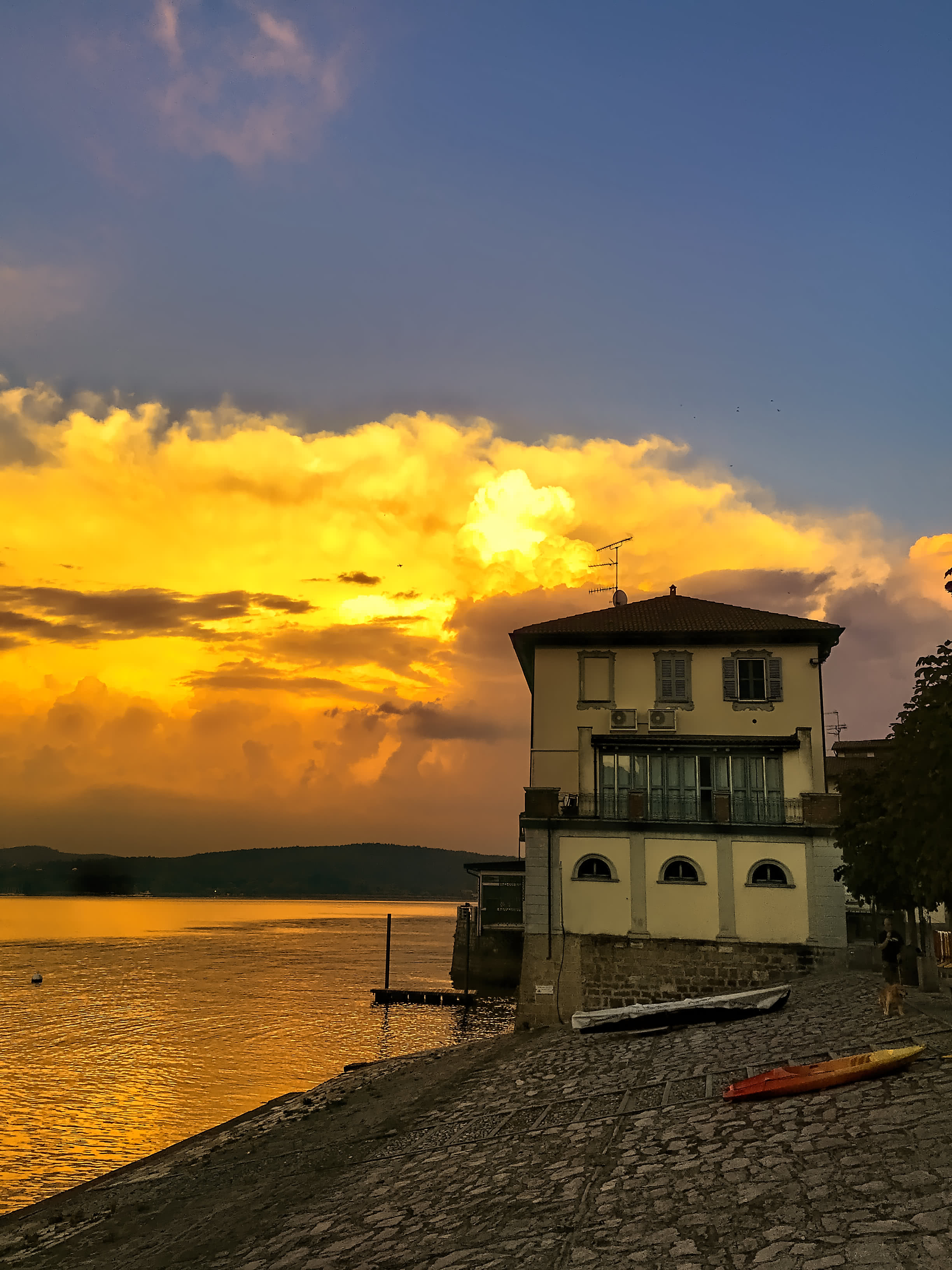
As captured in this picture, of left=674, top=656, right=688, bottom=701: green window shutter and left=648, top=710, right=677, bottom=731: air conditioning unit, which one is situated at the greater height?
left=674, top=656, right=688, bottom=701: green window shutter

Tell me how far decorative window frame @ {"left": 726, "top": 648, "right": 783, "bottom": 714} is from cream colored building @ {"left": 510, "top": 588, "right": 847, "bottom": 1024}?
0.05 metres

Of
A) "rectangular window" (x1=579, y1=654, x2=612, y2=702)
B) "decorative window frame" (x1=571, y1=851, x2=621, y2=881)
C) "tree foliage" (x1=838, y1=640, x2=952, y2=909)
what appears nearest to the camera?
"tree foliage" (x1=838, y1=640, x2=952, y2=909)

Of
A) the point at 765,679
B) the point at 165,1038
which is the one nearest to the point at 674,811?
the point at 765,679

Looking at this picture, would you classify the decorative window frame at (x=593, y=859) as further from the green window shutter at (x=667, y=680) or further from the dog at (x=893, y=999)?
the dog at (x=893, y=999)

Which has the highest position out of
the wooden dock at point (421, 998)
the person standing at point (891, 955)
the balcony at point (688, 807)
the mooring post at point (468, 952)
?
the balcony at point (688, 807)

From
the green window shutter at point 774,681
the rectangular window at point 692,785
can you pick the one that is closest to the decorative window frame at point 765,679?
the green window shutter at point 774,681

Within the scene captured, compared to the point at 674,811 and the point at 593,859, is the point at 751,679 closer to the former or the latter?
the point at 674,811

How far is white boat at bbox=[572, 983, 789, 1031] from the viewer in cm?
2625

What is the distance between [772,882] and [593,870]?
20.2 feet

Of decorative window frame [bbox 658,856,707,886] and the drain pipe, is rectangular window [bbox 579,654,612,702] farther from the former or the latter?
decorative window frame [bbox 658,856,707,886]

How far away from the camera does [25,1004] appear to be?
209 feet

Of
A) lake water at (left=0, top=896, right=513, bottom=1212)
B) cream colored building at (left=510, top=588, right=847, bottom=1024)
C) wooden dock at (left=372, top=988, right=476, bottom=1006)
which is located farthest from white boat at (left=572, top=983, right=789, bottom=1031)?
wooden dock at (left=372, top=988, right=476, bottom=1006)

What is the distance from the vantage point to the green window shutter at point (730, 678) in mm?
35781

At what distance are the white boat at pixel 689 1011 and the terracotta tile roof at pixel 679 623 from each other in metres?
13.6
